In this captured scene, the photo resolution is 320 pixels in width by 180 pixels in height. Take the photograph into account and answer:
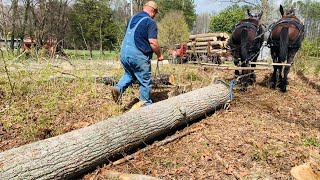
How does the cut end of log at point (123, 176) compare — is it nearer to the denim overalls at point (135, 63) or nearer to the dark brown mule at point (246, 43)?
the denim overalls at point (135, 63)

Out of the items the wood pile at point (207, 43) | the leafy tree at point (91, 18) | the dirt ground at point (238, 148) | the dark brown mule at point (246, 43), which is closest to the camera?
the dirt ground at point (238, 148)

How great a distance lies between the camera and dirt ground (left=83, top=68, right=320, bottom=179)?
3456mm

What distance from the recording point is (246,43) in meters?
7.32

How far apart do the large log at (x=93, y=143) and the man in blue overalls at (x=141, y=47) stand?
2.33 feet

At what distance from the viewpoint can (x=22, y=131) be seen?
14.0 feet

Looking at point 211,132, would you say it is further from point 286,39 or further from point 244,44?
point 286,39

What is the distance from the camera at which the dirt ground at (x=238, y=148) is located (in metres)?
3.46

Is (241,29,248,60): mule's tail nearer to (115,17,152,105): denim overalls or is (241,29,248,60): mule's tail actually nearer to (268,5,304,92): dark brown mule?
(268,5,304,92): dark brown mule

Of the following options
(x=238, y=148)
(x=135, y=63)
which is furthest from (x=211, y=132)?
(x=135, y=63)

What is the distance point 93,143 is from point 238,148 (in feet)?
5.91

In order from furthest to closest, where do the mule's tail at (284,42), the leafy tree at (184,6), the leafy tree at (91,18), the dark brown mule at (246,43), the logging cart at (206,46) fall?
the leafy tree at (184,6) → the leafy tree at (91,18) → the logging cart at (206,46) → the dark brown mule at (246,43) → the mule's tail at (284,42)

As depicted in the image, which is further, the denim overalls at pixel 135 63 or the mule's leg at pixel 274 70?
the mule's leg at pixel 274 70

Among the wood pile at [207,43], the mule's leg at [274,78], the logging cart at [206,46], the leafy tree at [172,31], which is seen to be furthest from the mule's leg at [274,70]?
the leafy tree at [172,31]

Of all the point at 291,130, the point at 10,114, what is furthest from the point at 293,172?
the point at 10,114
